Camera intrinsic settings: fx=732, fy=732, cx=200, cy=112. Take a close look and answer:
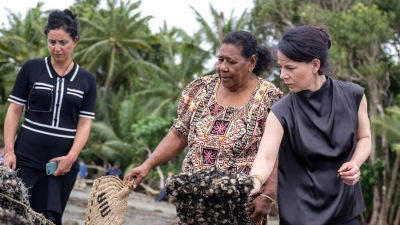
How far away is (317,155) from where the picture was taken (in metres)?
3.71

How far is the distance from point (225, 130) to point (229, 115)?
0.12 meters

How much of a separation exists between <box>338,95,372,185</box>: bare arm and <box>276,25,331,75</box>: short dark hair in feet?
1.09

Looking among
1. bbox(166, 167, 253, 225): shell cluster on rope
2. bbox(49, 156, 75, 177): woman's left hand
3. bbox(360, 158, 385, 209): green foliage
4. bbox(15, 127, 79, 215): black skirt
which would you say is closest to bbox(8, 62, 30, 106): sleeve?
bbox(15, 127, 79, 215): black skirt

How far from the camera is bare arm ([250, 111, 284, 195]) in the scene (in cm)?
363

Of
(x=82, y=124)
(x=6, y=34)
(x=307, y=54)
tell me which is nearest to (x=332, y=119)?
(x=307, y=54)

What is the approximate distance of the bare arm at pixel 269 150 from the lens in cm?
363

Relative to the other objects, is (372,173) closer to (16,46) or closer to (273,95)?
(273,95)

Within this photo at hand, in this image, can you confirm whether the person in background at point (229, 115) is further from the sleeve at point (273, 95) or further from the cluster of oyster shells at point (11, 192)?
the cluster of oyster shells at point (11, 192)

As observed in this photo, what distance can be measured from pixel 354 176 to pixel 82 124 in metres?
2.35

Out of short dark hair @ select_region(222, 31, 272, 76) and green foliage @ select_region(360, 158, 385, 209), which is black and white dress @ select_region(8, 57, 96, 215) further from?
green foliage @ select_region(360, 158, 385, 209)

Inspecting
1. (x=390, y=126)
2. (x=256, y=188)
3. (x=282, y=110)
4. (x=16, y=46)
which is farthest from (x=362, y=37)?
(x=16, y=46)

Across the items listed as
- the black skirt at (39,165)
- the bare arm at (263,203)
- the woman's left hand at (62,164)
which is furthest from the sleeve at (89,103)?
the bare arm at (263,203)

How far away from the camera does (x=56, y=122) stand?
5.11 metres

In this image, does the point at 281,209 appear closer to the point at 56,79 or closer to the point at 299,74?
the point at 299,74
